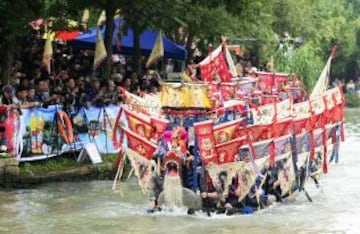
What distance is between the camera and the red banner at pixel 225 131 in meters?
13.7

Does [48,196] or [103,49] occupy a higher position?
[103,49]

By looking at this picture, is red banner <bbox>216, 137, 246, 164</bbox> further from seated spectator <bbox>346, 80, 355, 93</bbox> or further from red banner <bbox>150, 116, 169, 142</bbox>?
seated spectator <bbox>346, 80, 355, 93</bbox>

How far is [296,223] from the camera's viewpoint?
13.7m

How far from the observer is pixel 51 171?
1744 cm

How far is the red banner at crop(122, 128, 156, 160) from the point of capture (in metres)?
14.1

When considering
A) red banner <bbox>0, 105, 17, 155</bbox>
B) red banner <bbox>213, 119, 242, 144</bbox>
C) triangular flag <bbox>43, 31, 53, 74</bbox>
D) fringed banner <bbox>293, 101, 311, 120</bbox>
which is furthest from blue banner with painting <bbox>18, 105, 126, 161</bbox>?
fringed banner <bbox>293, 101, 311, 120</bbox>

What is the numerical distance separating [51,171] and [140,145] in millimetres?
3940

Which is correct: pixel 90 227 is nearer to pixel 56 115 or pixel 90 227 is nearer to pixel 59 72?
pixel 56 115

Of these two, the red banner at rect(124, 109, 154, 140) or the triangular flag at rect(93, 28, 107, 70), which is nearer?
the red banner at rect(124, 109, 154, 140)

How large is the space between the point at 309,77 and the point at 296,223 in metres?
28.0

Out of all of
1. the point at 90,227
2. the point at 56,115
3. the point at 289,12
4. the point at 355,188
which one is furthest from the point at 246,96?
the point at 289,12

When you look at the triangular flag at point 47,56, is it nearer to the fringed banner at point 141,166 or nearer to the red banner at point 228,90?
the red banner at point 228,90

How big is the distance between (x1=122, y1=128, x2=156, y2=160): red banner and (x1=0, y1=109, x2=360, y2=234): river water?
1105mm

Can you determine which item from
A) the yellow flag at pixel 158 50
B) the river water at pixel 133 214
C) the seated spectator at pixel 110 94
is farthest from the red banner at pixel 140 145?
the yellow flag at pixel 158 50
